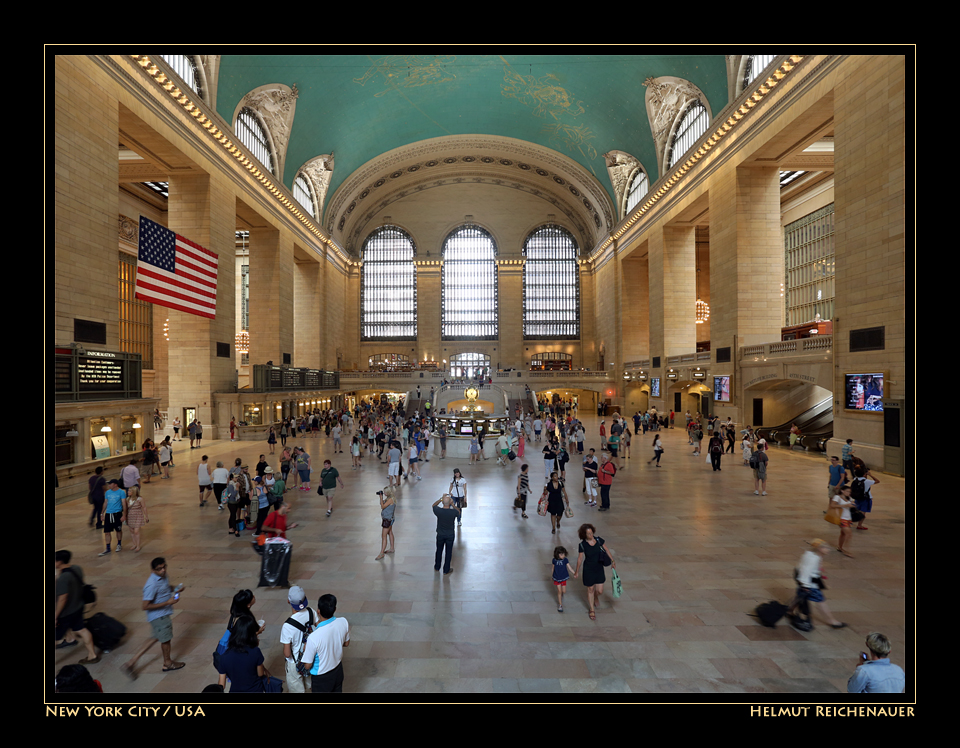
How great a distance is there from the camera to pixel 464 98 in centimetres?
3061

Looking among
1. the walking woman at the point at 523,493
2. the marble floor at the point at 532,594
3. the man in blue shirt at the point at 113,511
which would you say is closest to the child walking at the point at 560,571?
the marble floor at the point at 532,594

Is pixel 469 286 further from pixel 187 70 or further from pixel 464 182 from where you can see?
pixel 187 70

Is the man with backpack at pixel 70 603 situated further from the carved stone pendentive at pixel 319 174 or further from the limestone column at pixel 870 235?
the carved stone pendentive at pixel 319 174

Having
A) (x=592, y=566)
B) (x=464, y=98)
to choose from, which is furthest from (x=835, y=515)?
(x=464, y=98)

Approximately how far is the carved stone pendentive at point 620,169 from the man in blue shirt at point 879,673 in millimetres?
31567

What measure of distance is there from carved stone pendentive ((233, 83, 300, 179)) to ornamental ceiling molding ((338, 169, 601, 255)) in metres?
15.9

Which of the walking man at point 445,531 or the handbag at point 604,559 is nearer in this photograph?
the handbag at point 604,559

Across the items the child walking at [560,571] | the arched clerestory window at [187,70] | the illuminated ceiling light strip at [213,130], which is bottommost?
the child walking at [560,571]

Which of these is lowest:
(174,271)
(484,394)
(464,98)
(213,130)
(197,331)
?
(484,394)

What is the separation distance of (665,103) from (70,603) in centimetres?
2941

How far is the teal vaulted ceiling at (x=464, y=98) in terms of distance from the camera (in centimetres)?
2159

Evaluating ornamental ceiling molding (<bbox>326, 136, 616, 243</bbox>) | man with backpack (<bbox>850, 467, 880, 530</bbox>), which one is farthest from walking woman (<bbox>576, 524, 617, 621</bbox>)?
ornamental ceiling molding (<bbox>326, 136, 616, 243</bbox>)

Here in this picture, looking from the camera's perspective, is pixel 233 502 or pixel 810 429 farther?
pixel 810 429

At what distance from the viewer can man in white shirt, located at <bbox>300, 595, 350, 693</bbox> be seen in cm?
304
